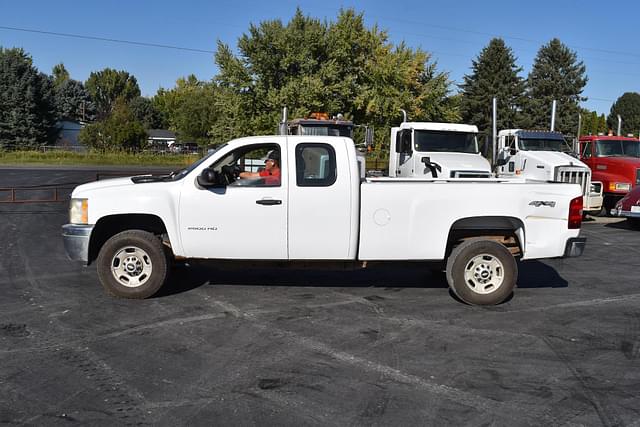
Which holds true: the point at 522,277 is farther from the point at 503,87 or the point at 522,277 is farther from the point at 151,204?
the point at 503,87

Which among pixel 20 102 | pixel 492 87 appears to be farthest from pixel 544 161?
pixel 20 102

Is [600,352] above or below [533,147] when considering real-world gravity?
below

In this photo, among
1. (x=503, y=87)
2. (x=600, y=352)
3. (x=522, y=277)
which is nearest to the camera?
(x=600, y=352)

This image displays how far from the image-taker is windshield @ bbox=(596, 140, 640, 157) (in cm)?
1888

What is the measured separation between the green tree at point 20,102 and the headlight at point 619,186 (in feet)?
186

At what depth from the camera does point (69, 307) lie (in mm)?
6965

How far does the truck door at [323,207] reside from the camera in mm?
7102

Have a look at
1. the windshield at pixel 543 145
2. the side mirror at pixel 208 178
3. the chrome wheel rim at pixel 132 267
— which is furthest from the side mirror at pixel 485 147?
the chrome wheel rim at pixel 132 267

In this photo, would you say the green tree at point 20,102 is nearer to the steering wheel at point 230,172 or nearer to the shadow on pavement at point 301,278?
the shadow on pavement at point 301,278

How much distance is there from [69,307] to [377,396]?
156 inches

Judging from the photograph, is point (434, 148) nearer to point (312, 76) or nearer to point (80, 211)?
point (80, 211)

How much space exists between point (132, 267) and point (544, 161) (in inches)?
501

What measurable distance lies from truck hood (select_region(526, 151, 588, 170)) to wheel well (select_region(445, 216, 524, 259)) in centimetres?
977

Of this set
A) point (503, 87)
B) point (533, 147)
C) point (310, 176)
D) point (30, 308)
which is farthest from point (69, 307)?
point (503, 87)
